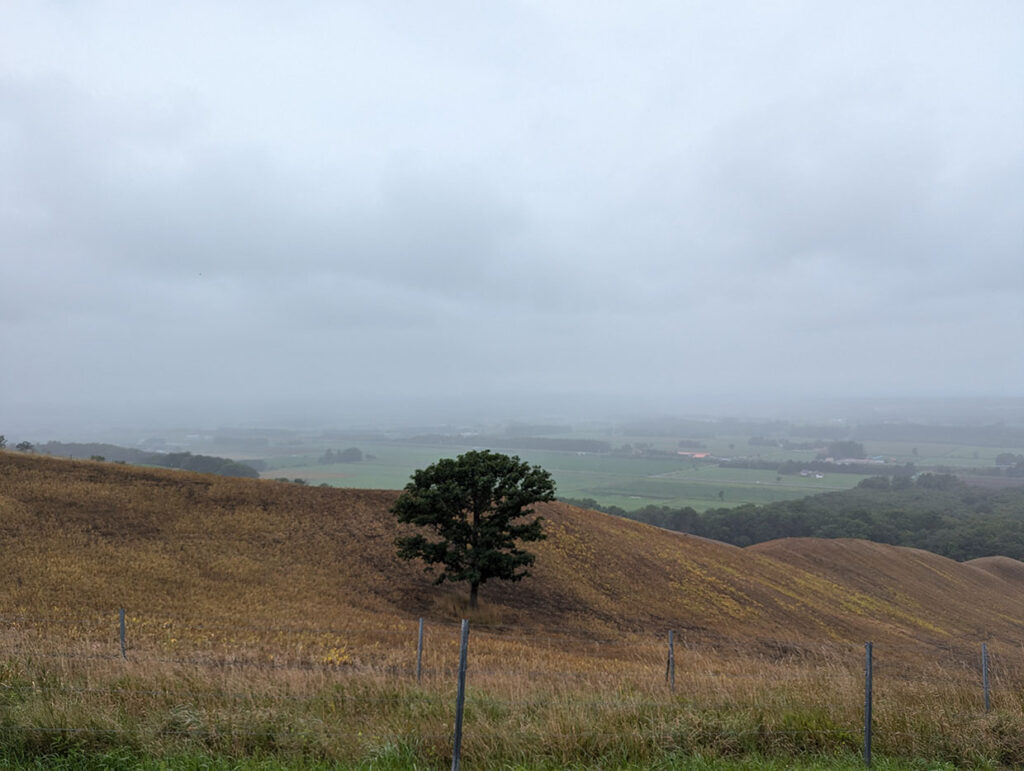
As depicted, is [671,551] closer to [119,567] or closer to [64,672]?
[119,567]

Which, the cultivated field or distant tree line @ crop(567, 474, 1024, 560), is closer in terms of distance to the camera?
the cultivated field

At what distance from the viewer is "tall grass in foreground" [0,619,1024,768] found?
6.77 m

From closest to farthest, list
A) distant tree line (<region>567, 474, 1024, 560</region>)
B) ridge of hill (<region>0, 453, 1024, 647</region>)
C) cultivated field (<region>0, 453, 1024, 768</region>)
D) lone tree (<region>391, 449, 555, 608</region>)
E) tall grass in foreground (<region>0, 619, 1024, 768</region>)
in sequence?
tall grass in foreground (<region>0, 619, 1024, 768</region>), cultivated field (<region>0, 453, 1024, 768</region>), ridge of hill (<region>0, 453, 1024, 647</region>), lone tree (<region>391, 449, 555, 608</region>), distant tree line (<region>567, 474, 1024, 560</region>)

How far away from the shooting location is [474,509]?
84.2 ft

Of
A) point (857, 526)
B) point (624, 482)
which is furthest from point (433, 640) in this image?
point (624, 482)

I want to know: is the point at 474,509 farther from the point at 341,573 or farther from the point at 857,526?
the point at 857,526

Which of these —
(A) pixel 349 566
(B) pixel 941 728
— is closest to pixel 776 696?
(B) pixel 941 728

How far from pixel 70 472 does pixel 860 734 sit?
40.4 meters

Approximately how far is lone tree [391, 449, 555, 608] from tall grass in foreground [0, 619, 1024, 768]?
43.2ft

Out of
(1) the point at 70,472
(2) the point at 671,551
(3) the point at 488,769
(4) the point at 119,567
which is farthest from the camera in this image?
(2) the point at 671,551

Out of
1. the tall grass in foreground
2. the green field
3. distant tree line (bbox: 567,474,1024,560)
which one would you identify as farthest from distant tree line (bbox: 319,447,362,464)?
the tall grass in foreground

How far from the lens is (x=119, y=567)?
78.0ft

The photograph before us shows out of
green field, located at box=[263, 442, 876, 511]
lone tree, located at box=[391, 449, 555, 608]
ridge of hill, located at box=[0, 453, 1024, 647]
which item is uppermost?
lone tree, located at box=[391, 449, 555, 608]

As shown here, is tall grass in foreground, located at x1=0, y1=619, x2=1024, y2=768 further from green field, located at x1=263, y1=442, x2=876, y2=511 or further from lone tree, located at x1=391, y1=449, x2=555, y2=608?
→ green field, located at x1=263, y1=442, x2=876, y2=511
